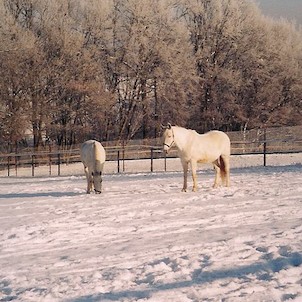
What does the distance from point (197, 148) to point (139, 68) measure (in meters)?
28.4

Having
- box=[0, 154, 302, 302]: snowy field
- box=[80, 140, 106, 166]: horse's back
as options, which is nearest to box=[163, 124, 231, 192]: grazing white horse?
box=[0, 154, 302, 302]: snowy field

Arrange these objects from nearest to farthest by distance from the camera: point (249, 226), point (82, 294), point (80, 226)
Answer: point (82, 294) → point (249, 226) → point (80, 226)

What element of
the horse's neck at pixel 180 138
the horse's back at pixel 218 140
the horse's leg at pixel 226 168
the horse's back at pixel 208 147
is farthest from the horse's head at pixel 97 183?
the horse's leg at pixel 226 168

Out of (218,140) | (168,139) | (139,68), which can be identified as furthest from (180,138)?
(139,68)

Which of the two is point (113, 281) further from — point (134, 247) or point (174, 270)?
point (134, 247)

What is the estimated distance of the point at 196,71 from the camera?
4238cm

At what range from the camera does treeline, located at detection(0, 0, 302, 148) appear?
36.1m

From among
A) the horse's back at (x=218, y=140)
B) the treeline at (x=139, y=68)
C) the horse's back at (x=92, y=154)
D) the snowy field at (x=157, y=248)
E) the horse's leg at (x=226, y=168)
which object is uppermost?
the treeline at (x=139, y=68)

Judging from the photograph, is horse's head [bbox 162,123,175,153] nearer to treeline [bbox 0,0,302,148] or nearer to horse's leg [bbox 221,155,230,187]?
horse's leg [bbox 221,155,230,187]

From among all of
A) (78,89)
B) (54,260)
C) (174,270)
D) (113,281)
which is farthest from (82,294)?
(78,89)

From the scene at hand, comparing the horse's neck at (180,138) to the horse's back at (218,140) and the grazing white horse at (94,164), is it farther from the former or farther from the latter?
the grazing white horse at (94,164)

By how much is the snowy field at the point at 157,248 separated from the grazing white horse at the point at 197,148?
1.24 metres

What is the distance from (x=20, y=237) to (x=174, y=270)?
3.33 meters

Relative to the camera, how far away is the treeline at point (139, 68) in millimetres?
36125
